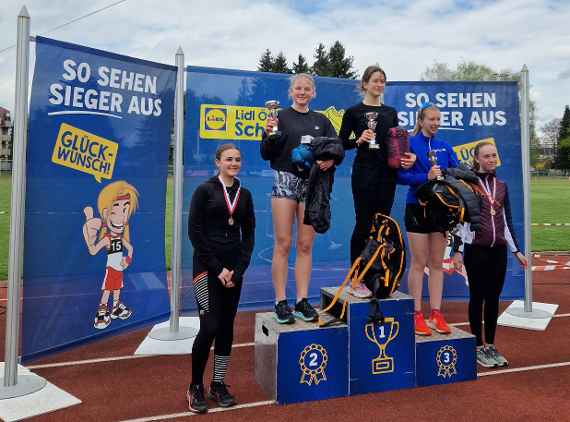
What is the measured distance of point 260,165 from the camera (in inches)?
229

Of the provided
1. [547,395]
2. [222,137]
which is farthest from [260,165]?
[547,395]

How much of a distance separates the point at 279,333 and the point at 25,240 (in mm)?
2197

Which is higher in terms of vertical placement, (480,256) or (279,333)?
(480,256)

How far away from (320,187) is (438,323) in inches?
64.5

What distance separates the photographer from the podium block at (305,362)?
11.4ft

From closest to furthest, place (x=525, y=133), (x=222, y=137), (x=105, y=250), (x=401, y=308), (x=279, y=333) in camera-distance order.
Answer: (x=279, y=333), (x=401, y=308), (x=105, y=250), (x=222, y=137), (x=525, y=133)

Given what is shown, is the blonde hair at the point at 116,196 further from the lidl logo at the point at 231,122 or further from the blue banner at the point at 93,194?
the lidl logo at the point at 231,122

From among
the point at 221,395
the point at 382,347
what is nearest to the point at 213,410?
the point at 221,395

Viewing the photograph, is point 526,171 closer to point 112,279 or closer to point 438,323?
point 438,323

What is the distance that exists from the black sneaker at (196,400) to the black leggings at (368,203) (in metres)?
1.71

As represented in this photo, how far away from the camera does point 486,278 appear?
416 cm

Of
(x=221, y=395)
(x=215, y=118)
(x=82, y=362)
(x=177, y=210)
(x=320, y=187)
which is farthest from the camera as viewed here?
(x=215, y=118)

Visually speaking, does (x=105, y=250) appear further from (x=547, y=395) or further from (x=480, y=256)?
(x=547, y=395)

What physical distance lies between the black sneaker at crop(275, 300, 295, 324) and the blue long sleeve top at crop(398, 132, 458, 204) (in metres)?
1.43
